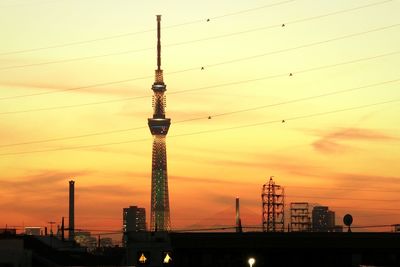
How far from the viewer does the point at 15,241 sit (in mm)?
123062

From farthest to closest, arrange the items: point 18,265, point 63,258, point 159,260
A: point 63,258 → point 159,260 → point 18,265

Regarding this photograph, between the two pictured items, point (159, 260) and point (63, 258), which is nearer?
point (159, 260)

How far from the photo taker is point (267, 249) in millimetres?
127938

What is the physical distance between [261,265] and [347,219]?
14.5 metres

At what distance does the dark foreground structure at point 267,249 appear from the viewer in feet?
410

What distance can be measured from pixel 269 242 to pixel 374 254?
58.2 ft

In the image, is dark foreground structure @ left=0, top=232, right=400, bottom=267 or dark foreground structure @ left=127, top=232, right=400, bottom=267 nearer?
dark foreground structure @ left=0, top=232, right=400, bottom=267

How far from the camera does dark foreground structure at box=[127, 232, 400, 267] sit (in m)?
125

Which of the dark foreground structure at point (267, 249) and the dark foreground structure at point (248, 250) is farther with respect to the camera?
the dark foreground structure at point (267, 249)

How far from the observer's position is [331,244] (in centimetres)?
12594

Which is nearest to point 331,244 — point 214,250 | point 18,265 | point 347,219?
point 347,219

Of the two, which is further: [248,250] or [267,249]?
[248,250]

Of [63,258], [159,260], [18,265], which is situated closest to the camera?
[18,265]

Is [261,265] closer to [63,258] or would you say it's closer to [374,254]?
[374,254]
